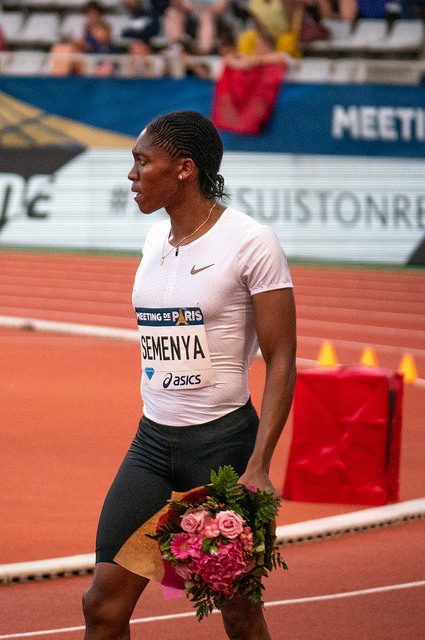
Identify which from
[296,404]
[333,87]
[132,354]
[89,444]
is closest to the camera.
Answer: [296,404]

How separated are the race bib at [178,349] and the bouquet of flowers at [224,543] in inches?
13.4

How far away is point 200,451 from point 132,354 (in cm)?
1016

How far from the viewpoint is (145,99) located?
76.8 ft

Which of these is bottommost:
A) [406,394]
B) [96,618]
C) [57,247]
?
[57,247]

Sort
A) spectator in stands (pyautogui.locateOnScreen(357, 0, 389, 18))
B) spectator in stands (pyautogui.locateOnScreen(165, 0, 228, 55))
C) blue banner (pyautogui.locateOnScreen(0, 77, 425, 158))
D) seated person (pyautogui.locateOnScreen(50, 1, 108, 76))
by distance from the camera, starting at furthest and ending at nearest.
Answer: spectator in stands (pyautogui.locateOnScreen(165, 0, 228, 55)) < spectator in stands (pyautogui.locateOnScreen(357, 0, 389, 18)) < seated person (pyautogui.locateOnScreen(50, 1, 108, 76)) < blue banner (pyautogui.locateOnScreen(0, 77, 425, 158))

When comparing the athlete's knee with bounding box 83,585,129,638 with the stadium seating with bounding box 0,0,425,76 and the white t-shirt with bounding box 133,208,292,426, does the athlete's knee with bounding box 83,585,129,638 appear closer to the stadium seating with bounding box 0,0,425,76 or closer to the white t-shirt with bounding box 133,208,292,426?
the white t-shirt with bounding box 133,208,292,426

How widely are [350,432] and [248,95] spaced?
15797mm

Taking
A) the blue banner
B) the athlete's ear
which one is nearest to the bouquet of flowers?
the athlete's ear

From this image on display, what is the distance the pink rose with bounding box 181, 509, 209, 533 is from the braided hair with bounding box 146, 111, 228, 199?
0.98 metres

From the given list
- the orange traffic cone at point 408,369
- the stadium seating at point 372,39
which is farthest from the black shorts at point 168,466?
the stadium seating at point 372,39

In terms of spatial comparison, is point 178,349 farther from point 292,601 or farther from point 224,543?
point 292,601

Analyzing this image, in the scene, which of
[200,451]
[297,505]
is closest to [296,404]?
[297,505]

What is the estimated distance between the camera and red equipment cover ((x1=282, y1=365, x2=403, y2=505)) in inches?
298

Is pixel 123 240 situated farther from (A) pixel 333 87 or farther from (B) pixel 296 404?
(B) pixel 296 404
